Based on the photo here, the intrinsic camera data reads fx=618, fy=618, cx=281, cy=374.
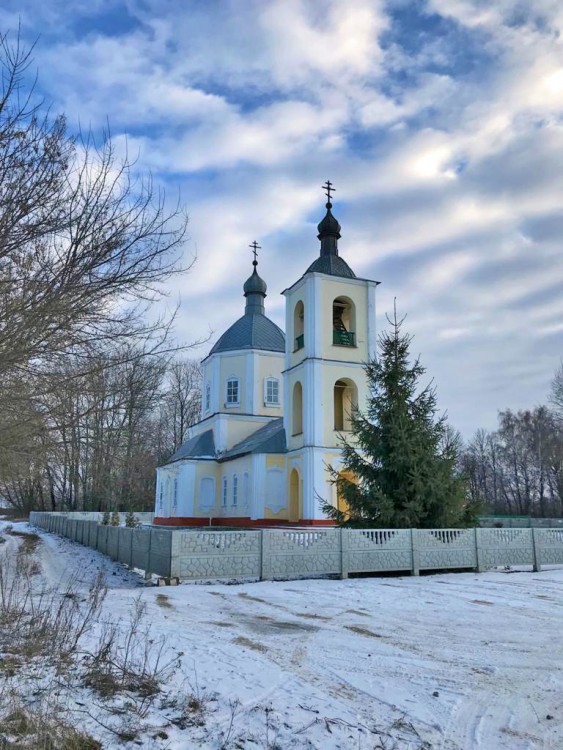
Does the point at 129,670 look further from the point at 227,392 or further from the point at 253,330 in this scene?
the point at 253,330

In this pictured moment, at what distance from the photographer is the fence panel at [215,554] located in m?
12.0

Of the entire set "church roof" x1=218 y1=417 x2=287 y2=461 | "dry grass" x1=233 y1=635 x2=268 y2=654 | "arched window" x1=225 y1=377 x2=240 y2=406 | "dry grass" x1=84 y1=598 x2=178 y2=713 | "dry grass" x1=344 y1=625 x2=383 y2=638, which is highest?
"arched window" x1=225 y1=377 x2=240 y2=406

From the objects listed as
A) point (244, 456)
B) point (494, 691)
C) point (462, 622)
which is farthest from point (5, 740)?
point (244, 456)

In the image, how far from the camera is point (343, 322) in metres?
29.2

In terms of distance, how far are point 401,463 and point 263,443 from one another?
13.6 m

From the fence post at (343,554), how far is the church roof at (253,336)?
23.2 m

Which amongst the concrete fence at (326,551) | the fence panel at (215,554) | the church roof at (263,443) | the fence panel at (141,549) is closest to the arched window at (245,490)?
the church roof at (263,443)

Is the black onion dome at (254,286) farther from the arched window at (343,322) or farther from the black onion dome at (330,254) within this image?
the arched window at (343,322)

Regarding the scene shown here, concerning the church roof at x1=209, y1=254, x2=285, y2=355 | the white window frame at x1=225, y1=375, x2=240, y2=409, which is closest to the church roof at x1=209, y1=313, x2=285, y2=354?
the church roof at x1=209, y1=254, x2=285, y2=355

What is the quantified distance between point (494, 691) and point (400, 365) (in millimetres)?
11991

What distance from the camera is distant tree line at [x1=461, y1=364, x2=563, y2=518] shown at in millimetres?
50312

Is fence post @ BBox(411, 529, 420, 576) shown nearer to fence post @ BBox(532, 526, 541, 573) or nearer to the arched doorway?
the arched doorway

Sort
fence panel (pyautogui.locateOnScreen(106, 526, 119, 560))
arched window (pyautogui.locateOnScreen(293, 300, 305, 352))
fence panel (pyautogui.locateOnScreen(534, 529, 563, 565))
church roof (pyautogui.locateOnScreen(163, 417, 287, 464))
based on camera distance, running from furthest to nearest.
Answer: arched window (pyautogui.locateOnScreen(293, 300, 305, 352)) → church roof (pyautogui.locateOnScreen(163, 417, 287, 464)) → fence panel (pyautogui.locateOnScreen(106, 526, 119, 560)) → fence panel (pyautogui.locateOnScreen(534, 529, 563, 565))

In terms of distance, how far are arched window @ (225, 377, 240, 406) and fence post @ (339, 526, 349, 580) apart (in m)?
22.6
